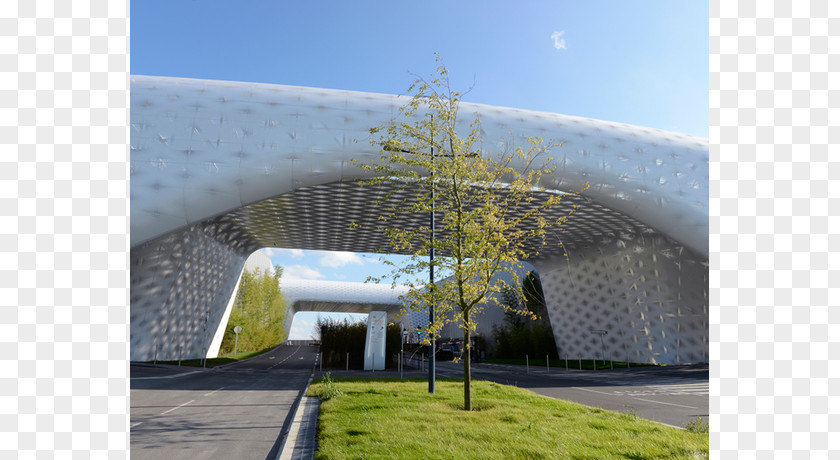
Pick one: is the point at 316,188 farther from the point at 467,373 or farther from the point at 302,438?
the point at 302,438

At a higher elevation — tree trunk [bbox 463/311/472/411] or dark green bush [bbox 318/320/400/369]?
tree trunk [bbox 463/311/472/411]

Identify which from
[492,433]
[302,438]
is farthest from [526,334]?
[302,438]

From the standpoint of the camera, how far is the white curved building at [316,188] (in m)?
21.4

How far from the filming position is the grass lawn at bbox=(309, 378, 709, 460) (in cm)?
579

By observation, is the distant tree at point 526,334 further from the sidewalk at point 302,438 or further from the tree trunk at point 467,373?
the sidewalk at point 302,438

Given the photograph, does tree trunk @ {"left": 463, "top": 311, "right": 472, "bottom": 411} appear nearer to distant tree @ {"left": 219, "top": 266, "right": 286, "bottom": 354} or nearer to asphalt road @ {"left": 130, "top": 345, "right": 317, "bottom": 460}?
asphalt road @ {"left": 130, "top": 345, "right": 317, "bottom": 460}

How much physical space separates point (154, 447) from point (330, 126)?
56.6ft

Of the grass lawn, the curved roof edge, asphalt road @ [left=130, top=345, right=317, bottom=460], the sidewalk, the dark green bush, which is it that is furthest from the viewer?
the dark green bush

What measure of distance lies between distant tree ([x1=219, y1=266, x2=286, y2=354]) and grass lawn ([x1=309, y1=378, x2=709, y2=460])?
42.6 m

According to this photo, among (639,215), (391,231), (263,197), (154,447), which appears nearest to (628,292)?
(639,215)

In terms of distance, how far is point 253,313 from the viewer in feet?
179

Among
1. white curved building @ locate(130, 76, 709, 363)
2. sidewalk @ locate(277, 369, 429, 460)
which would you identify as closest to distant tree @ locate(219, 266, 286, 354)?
white curved building @ locate(130, 76, 709, 363)

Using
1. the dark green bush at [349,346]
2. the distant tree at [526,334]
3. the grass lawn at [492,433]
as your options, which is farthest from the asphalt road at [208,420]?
the distant tree at [526,334]
